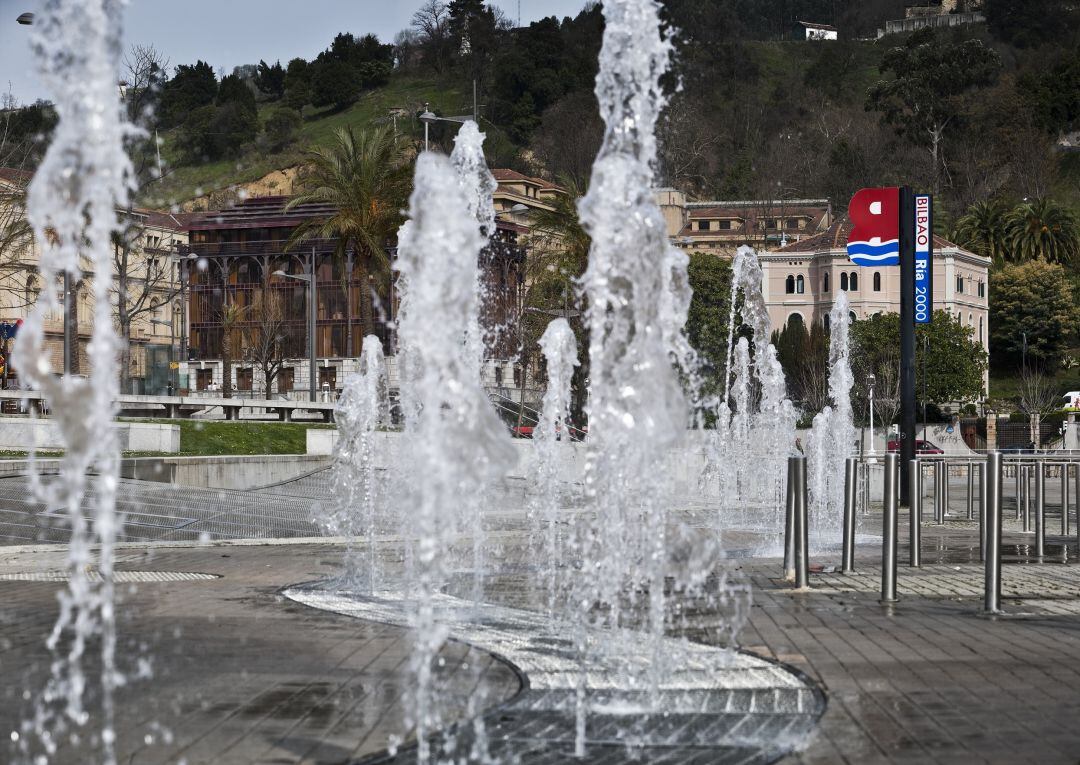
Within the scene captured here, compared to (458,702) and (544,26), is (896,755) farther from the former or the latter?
(544,26)

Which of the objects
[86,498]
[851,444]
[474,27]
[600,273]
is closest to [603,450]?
[600,273]

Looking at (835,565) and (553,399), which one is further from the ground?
(553,399)

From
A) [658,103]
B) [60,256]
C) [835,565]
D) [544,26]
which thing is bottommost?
[835,565]

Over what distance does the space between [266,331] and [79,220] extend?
234 feet

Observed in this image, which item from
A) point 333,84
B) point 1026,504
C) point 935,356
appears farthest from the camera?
point 333,84

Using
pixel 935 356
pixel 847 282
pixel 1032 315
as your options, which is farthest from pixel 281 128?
pixel 935 356

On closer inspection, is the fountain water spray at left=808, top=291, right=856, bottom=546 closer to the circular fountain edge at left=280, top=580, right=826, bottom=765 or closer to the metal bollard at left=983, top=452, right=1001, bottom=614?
the metal bollard at left=983, top=452, right=1001, bottom=614

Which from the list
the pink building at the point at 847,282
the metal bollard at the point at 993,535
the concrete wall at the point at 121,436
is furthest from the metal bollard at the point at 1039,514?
the pink building at the point at 847,282

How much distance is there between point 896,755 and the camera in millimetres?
4902

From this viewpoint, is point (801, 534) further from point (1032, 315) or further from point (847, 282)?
point (1032, 315)

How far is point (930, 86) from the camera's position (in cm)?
12569

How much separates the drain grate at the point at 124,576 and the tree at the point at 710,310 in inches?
2380

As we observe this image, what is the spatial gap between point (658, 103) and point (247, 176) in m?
135

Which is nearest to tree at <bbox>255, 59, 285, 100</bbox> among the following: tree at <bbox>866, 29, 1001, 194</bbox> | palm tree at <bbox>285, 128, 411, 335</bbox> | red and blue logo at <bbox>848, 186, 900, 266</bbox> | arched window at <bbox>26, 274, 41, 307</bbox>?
tree at <bbox>866, 29, 1001, 194</bbox>
